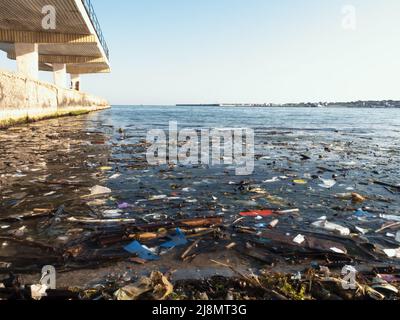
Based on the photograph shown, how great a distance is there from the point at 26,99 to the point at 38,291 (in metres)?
15.2

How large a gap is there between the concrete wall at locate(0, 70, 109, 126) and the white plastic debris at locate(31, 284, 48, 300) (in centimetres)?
1191

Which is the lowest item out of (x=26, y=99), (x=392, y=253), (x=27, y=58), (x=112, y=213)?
(x=392, y=253)

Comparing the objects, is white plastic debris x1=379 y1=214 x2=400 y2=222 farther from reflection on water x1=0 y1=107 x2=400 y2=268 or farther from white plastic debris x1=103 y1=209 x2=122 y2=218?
white plastic debris x1=103 y1=209 x2=122 y2=218

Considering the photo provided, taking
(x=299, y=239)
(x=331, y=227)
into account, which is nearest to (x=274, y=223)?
(x=299, y=239)

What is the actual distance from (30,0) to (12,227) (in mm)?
16496

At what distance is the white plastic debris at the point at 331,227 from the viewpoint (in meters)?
3.34

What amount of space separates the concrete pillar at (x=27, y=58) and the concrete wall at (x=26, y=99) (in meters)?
2.62

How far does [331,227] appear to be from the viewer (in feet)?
11.3

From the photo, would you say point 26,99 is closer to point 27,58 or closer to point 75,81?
point 27,58

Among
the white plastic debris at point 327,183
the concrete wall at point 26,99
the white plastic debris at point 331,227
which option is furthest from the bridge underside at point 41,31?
the white plastic debris at point 331,227

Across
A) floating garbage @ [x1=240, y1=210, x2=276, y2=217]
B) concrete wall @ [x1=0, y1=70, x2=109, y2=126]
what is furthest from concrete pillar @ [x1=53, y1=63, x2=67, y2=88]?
floating garbage @ [x1=240, y1=210, x2=276, y2=217]

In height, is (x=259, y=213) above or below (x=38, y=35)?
below
